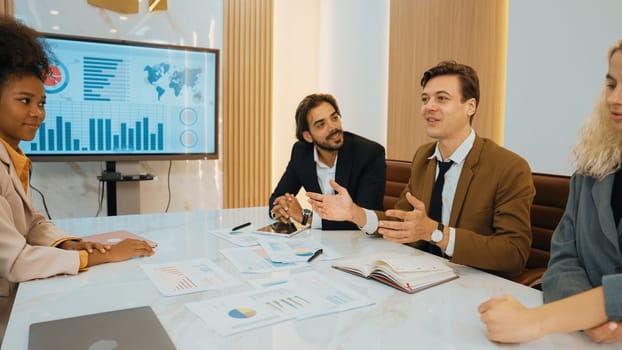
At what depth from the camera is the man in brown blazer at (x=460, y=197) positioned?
147 centimetres

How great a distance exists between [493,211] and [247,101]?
3107mm

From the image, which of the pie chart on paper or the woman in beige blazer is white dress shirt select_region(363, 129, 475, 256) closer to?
the pie chart on paper

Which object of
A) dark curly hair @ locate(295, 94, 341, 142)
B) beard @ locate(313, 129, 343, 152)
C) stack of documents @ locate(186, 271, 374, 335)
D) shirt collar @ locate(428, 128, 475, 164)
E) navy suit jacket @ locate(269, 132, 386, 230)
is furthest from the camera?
dark curly hair @ locate(295, 94, 341, 142)

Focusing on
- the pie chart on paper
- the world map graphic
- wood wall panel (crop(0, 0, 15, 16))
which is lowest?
the pie chart on paper

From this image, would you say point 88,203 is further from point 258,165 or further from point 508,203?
point 508,203

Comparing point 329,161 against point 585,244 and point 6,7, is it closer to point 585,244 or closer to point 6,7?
point 585,244

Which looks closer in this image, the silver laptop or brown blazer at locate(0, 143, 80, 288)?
the silver laptop

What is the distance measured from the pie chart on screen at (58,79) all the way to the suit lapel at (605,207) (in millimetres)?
3477

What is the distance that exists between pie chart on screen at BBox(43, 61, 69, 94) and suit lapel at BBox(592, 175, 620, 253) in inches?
137

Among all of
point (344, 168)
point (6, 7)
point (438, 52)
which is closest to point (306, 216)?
point (344, 168)

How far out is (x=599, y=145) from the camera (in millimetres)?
1241

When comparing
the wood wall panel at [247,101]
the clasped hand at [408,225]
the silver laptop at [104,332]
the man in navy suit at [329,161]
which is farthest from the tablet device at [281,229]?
the wood wall panel at [247,101]

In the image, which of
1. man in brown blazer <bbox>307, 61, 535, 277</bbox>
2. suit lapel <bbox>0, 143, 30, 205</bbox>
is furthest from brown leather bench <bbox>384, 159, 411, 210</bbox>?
suit lapel <bbox>0, 143, 30, 205</bbox>

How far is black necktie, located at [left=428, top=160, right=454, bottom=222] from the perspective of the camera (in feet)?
6.11
